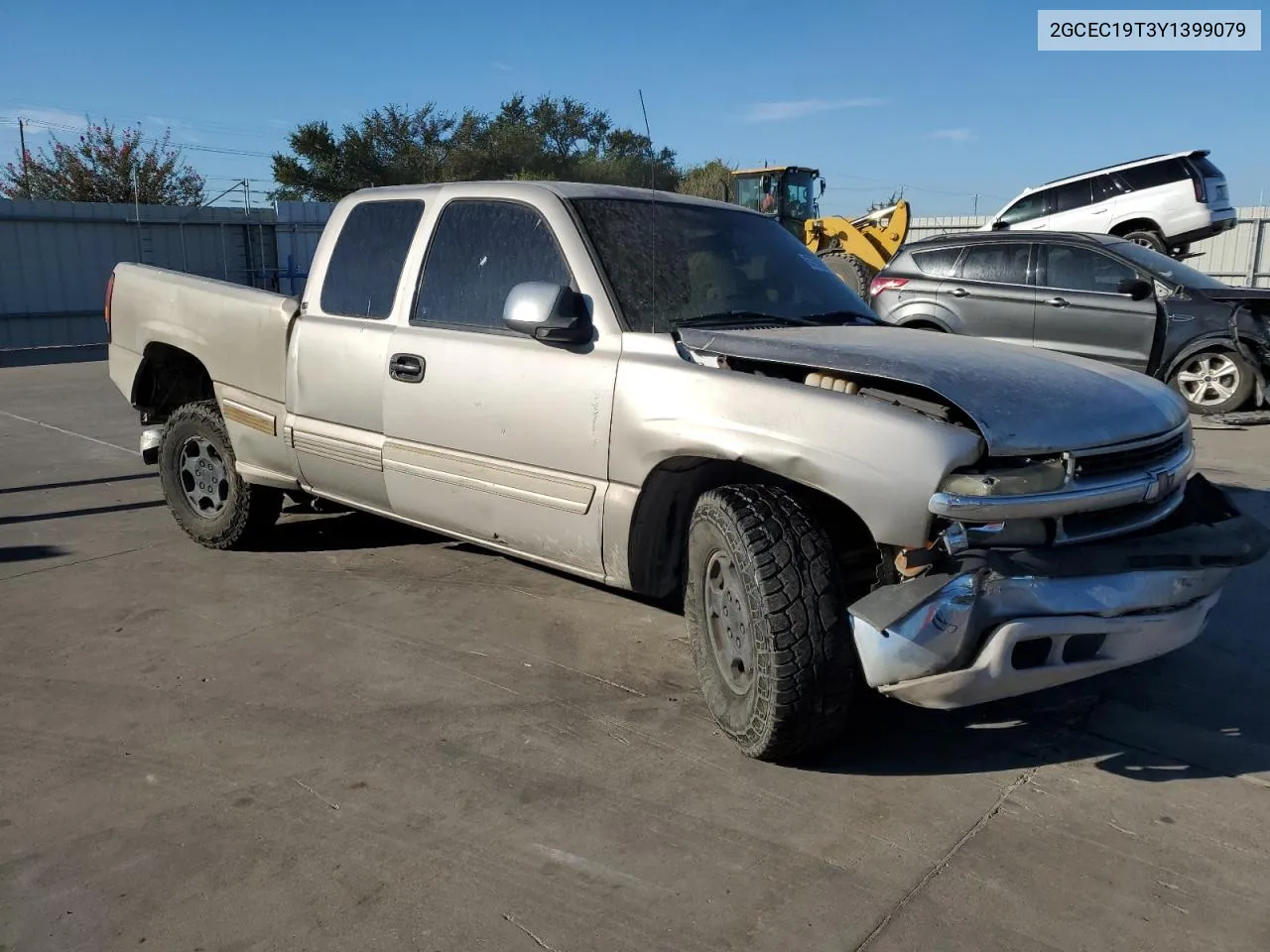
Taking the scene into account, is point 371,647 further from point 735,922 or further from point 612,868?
point 735,922

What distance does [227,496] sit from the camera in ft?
18.7

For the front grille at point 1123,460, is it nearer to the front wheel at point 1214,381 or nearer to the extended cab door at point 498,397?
the extended cab door at point 498,397

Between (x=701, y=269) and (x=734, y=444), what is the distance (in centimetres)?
115

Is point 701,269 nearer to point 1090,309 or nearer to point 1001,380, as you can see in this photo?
point 1001,380

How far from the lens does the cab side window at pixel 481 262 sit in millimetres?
4219

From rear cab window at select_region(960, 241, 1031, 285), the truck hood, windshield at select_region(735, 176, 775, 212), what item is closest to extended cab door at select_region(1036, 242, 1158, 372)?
rear cab window at select_region(960, 241, 1031, 285)

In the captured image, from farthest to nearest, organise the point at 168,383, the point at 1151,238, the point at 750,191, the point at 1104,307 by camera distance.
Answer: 1. the point at 750,191
2. the point at 1151,238
3. the point at 1104,307
4. the point at 168,383

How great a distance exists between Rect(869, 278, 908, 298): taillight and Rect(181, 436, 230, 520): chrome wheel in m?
7.19

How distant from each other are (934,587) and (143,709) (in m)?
2.81

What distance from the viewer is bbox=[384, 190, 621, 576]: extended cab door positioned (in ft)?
12.8

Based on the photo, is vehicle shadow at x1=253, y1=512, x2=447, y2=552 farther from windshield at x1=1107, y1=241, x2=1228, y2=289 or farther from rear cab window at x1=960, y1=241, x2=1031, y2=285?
windshield at x1=1107, y1=241, x2=1228, y2=289

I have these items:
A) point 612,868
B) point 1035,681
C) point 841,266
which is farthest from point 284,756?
point 841,266

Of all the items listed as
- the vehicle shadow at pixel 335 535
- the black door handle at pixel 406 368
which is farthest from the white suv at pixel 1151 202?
the black door handle at pixel 406 368

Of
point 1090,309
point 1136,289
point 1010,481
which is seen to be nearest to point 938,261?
point 1090,309
